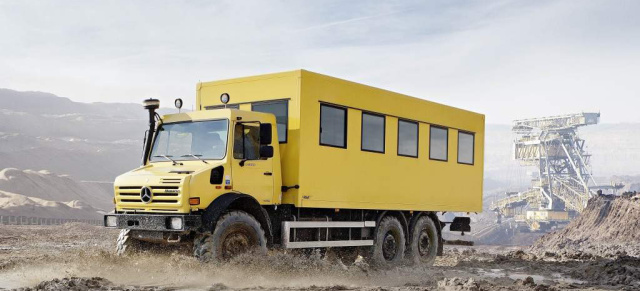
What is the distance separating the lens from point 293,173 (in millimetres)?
13312

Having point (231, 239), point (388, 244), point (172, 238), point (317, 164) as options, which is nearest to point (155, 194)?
point (172, 238)

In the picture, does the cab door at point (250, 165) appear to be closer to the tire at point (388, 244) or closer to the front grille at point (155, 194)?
the front grille at point (155, 194)

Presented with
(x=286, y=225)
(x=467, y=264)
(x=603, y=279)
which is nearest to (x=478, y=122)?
(x=467, y=264)

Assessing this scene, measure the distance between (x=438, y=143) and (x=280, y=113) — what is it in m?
5.77

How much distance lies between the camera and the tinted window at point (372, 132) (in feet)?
50.1

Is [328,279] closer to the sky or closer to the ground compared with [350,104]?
closer to the ground

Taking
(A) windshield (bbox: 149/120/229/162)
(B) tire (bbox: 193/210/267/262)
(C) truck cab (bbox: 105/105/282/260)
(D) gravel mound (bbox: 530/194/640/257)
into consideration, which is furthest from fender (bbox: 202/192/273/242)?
(D) gravel mound (bbox: 530/194/640/257)

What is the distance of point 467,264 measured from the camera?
19.2 metres

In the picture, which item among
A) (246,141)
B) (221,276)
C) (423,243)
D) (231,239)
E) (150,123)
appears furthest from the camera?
(423,243)

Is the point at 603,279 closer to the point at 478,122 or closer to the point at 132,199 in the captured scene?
the point at 478,122

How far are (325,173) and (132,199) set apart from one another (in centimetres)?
374

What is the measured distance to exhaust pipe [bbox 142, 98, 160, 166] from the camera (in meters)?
12.7

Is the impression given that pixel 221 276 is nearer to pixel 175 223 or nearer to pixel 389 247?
pixel 175 223

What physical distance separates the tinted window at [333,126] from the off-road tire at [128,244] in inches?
152
